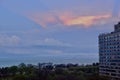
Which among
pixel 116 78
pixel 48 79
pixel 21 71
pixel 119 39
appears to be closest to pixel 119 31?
pixel 119 39

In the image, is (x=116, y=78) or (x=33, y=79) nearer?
(x=33, y=79)

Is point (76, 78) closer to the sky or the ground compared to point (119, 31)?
closer to the ground

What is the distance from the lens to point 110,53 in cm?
5469

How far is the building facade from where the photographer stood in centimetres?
5222

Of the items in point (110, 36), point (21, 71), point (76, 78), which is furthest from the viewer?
point (110, 36)

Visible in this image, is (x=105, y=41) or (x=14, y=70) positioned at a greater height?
(x=105, y=41)

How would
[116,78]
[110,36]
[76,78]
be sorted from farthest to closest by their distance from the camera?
[110,36]
[116,78]
[76,78]

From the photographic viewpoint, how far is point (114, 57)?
5334cm

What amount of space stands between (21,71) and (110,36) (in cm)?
1826

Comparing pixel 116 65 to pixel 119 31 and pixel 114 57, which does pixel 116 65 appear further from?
pixel 119 31

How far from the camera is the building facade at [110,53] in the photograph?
5222 cm

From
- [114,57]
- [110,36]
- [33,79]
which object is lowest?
[33,79]

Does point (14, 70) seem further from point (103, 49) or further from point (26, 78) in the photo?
point (103, 49)

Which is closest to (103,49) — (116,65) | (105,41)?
(105,41)
